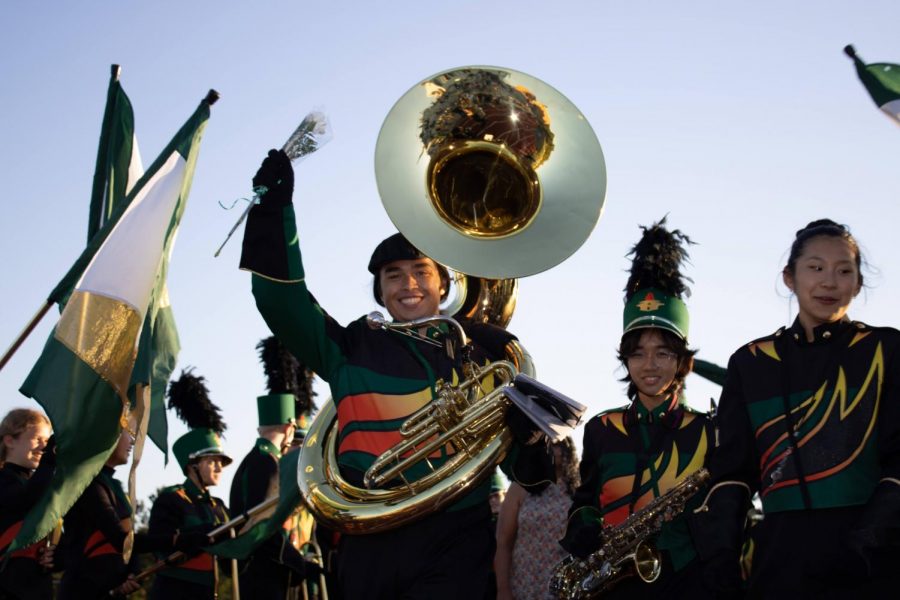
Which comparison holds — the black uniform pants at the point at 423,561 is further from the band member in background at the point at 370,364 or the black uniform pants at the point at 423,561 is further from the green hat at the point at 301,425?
the green hat at the point at 301,425

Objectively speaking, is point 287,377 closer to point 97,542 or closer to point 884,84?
point 97,542

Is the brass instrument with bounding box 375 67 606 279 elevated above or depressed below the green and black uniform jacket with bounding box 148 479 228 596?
above

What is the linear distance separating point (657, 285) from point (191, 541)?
4884 millimetres

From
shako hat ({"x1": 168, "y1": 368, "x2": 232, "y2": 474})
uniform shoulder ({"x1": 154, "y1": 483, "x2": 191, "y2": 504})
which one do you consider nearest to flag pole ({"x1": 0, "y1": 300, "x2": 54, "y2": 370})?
uniform shoulder ({"x1": 154, "y1": 483, "x2": 191, "y2": 504})

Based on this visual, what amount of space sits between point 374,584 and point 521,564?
11.7ft

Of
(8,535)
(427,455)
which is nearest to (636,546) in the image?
(427,455)

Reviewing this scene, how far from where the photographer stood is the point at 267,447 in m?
10.5

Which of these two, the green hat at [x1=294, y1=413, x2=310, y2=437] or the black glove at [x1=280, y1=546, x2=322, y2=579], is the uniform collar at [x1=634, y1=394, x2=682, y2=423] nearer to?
the black glove at [x1=280, y1=546, x2=322, y2=579]

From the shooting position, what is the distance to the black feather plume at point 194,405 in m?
11.8

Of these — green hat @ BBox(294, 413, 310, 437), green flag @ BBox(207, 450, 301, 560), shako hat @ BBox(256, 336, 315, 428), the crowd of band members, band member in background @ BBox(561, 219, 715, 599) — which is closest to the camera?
the crowd of band members

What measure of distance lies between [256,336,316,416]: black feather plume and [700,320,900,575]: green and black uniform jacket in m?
7.78

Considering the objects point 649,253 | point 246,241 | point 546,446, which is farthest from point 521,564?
point 246,241

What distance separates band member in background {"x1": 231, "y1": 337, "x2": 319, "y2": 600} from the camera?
10211mm

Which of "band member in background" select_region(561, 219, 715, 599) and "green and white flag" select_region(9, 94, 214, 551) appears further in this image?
"green and white flag" select_region(9, 94, 214, 551)
